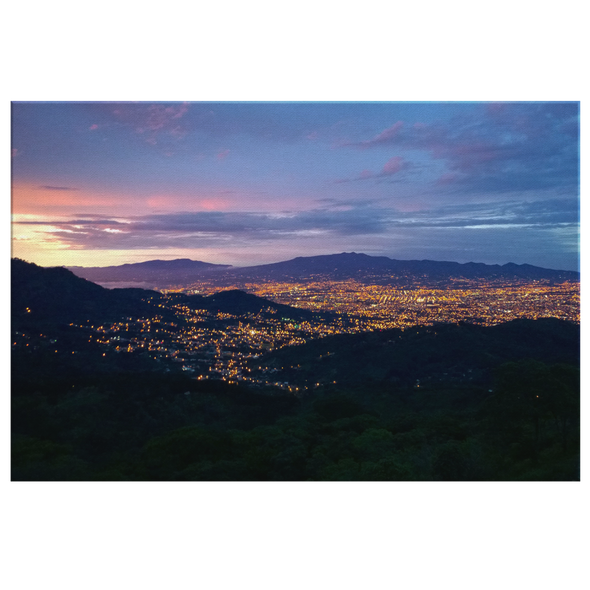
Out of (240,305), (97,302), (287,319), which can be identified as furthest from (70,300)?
(287,319)

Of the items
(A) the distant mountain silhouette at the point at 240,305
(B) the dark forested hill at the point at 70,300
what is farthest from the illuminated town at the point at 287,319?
(B) the dark forested hill at the point at 70,300

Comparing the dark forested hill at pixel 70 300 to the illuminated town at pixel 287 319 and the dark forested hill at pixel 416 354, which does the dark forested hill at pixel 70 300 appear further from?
the dark forested hill at pixel 416 354

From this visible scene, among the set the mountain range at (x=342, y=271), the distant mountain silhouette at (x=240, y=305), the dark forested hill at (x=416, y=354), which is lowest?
the dark forested hill at (x=416, y=354)

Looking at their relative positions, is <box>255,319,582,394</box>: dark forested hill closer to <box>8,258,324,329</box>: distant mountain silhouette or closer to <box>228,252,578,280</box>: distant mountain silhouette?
<box>8,258,324,329</box>: distant mountain silhouette

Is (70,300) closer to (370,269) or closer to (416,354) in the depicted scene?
(370,269)

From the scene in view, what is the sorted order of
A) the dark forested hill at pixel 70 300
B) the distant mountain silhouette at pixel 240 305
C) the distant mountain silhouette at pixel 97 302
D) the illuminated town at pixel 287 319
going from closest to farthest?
the dark forested hill at pixel 70 300 < the distant mountain silhouette at pixel 97 302 < the illuminated town at pixel 287 319 < the distant mountain silhouette at pixel 240 305

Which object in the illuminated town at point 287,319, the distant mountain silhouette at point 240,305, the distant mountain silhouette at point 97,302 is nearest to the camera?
the distant mountain silhouette at point 97,302
